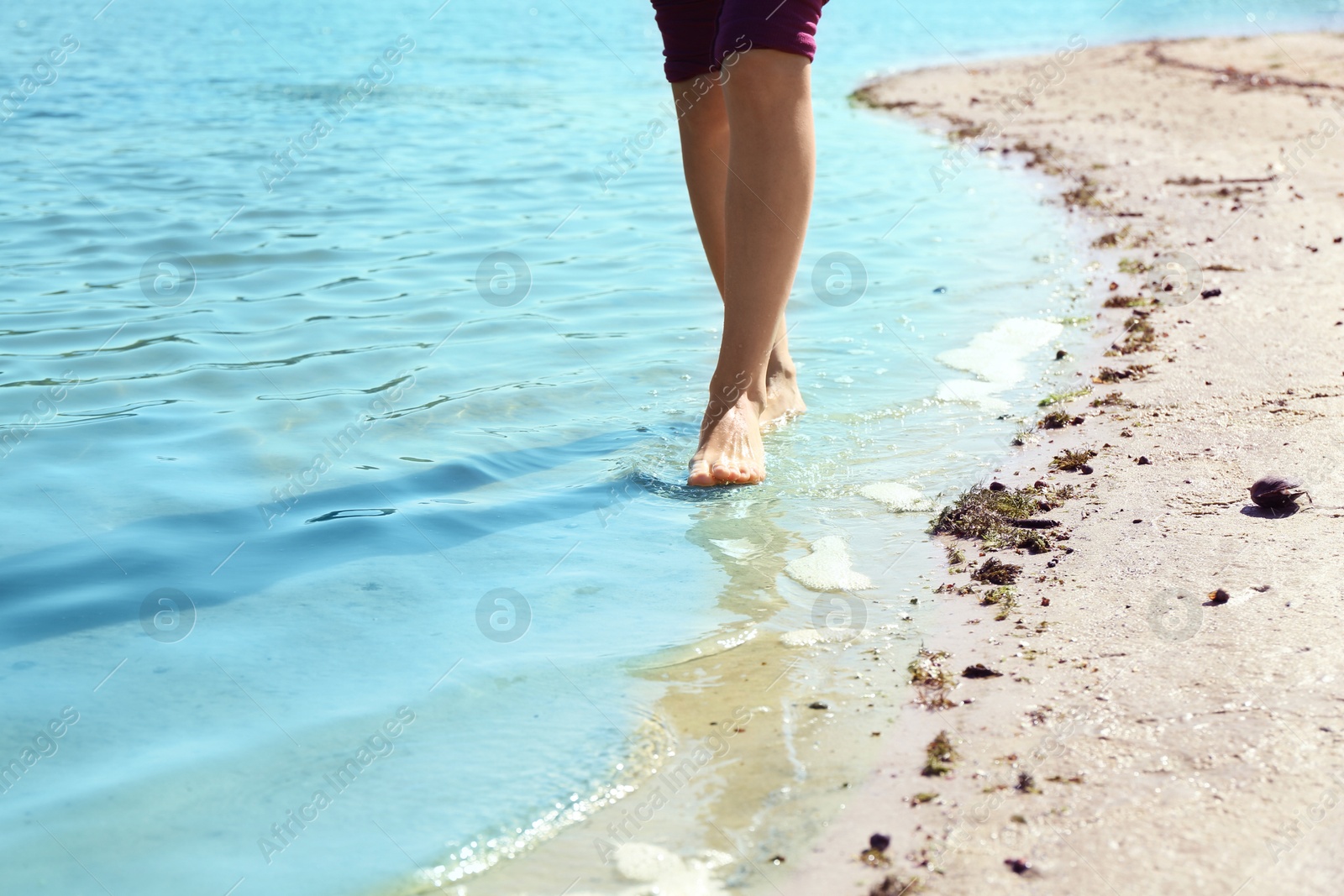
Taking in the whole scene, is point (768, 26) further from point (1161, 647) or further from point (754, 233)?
point (1161, 647)

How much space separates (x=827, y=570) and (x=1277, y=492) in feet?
2.65

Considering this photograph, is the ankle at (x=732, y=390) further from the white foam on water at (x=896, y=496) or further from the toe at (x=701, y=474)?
the white foam on water at (x=896, y=496)

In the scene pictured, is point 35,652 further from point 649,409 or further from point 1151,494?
point 1151,494

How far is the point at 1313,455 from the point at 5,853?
231 cm

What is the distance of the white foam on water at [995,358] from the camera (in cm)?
315

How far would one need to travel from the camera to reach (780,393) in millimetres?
2955

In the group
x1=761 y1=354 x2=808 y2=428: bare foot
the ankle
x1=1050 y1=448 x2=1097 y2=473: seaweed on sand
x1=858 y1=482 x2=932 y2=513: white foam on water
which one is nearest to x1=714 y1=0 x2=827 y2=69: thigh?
the ankle

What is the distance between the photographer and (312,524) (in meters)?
2.40

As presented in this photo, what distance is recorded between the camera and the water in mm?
1589

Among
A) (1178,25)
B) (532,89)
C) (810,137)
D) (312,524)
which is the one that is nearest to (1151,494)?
(810,137)

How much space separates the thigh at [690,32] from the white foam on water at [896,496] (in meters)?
1.09

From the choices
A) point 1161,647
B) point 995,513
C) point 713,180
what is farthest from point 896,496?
point 713,180

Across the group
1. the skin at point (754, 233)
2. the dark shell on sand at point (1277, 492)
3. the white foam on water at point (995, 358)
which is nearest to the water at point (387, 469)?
the white foam on water at point (995, 358)

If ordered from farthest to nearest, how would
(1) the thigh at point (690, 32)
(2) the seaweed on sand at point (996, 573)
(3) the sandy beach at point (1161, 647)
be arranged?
(1) the thigh at point (690, 32)
(2) the seaweed on sand at point (996, 573)
(3) the sandy beach at point (1161, 647)
